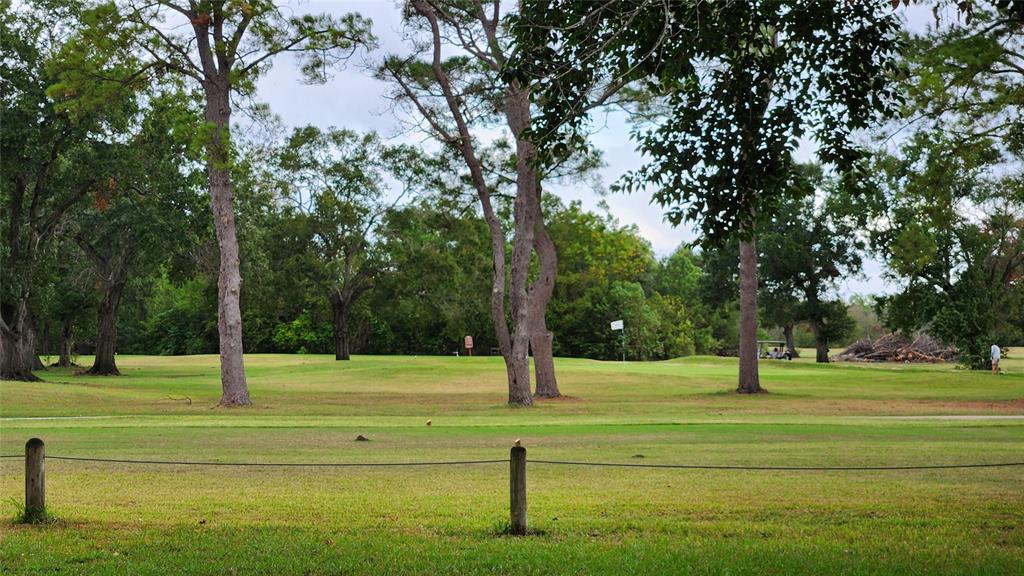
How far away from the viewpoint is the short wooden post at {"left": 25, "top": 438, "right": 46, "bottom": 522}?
10.0 metres

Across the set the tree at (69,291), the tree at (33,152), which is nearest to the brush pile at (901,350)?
the tree at (69,291)

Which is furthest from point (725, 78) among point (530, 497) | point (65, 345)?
point (65, 345)

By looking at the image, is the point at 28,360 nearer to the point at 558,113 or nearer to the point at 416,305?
the point at 416,305

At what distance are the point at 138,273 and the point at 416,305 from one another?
19.8 m

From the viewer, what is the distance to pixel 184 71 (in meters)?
30.8

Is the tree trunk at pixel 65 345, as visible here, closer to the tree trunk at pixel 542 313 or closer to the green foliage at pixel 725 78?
the tree trunk at pixel 542 313

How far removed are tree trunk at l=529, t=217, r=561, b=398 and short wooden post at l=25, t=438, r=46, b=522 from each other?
25.2m

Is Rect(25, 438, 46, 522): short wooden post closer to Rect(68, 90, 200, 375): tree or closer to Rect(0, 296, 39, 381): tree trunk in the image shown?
Rect(68, 90, 200, 375): tree

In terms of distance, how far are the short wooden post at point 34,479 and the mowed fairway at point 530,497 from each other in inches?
9.9

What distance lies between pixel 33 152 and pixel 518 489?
34.8 m

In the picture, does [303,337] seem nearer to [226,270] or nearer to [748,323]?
Answer: [748,323]

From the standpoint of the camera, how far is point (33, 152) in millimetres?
38500

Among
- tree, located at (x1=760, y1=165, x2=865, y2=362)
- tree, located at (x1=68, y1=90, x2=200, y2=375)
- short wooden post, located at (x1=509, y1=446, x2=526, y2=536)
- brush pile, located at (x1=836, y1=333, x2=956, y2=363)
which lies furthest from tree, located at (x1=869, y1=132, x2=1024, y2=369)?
short wooden post, located at (x1=509, y1=446, x2=526, y2=536)

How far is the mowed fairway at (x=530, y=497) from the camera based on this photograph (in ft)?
28.6
